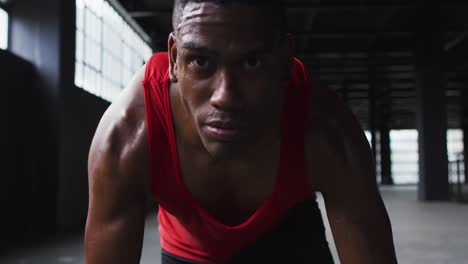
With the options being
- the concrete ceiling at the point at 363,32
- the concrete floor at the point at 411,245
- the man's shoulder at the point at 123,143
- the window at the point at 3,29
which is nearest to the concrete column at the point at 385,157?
the concrete ceiling at the point at 363,32

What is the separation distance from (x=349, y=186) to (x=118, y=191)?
486 mm

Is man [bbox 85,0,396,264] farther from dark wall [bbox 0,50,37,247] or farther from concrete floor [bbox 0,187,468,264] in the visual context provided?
dark wall [bbox 0,50,37,247]

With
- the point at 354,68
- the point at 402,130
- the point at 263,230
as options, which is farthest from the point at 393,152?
the point at 263,230

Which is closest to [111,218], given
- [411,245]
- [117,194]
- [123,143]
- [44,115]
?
[117,194]

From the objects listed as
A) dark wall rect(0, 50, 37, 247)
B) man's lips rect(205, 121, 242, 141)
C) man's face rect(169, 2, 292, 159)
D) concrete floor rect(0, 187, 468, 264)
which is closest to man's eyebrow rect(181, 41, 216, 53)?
man's face rect(169, 2, 292, 159)

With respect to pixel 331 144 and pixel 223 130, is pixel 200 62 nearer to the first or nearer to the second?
pixel 223 130

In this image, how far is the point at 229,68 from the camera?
881 mm

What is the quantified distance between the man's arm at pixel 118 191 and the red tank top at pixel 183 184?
0.10 ft

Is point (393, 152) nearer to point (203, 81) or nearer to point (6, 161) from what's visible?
point (6, 161)

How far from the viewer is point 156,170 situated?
114cm

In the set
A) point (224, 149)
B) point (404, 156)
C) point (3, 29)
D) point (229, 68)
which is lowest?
point (404, 156)

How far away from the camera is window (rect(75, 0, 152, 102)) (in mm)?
6324

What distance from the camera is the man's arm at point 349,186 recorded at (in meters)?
1.12

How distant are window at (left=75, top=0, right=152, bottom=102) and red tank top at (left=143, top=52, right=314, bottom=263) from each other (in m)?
5.27
